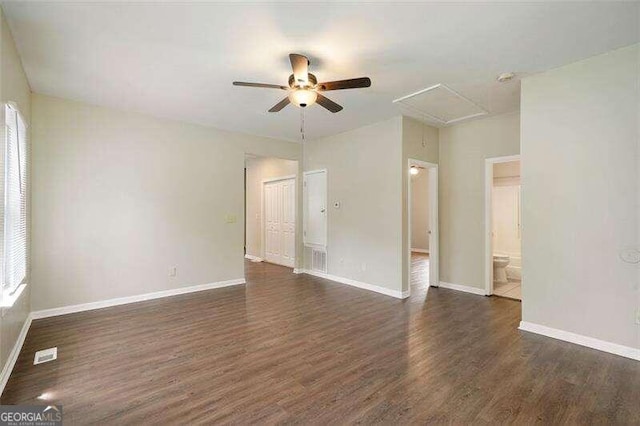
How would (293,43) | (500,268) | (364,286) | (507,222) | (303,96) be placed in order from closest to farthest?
(293,43) → (303,96) → (364,286) → (500,268) → (507,222)

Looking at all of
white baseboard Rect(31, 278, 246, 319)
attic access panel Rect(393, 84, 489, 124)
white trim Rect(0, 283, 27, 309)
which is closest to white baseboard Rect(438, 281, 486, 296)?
attic access panel Rect(393, 84, 489, 124)

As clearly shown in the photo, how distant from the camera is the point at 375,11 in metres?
2.19

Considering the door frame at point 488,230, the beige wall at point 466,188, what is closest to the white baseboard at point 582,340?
the door frame at point 488,230

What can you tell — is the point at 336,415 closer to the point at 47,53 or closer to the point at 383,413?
the point at 383,413

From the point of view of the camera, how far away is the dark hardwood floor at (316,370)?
1983 millimetres

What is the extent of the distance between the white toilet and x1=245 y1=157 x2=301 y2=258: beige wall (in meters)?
4.83

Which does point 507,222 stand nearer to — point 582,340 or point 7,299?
point 582,340

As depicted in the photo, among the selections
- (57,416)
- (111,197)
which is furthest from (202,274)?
(57,416)

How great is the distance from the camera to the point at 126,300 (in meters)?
4.27

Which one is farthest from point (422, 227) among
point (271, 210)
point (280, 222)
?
point (271, 210)

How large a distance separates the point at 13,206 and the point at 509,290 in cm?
627

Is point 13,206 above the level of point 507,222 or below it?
above

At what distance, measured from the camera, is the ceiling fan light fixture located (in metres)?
2.81

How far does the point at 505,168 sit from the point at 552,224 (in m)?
3.80
